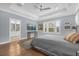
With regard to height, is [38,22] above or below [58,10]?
below

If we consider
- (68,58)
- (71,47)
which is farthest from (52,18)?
(68,58)

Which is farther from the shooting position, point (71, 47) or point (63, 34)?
point (63, 34)

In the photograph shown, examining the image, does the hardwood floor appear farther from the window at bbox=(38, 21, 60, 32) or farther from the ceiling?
the ceiling

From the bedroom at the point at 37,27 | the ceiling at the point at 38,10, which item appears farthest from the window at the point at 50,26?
the ceiling at the point at 38,10

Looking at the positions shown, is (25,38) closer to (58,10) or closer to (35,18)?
(35,18)

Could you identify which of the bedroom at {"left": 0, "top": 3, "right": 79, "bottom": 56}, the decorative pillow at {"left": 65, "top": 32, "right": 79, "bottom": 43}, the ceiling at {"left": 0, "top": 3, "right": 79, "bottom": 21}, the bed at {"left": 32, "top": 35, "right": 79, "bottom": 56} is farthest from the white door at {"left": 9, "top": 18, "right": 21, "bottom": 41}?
the decorative pillow at {"left": 65, "top": 32, "right": 79, "bottom": 43}

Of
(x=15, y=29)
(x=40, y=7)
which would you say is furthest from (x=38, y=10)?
(x=15, y=29)

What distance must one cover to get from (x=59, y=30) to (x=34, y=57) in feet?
2.12

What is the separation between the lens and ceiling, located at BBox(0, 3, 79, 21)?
2.24 meters

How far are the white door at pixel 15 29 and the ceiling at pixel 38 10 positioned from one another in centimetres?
16

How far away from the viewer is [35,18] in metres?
2.33

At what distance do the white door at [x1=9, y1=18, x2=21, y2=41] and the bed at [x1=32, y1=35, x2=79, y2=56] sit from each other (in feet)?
1.03

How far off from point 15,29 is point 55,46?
75 centimetres

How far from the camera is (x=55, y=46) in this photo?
225cm
